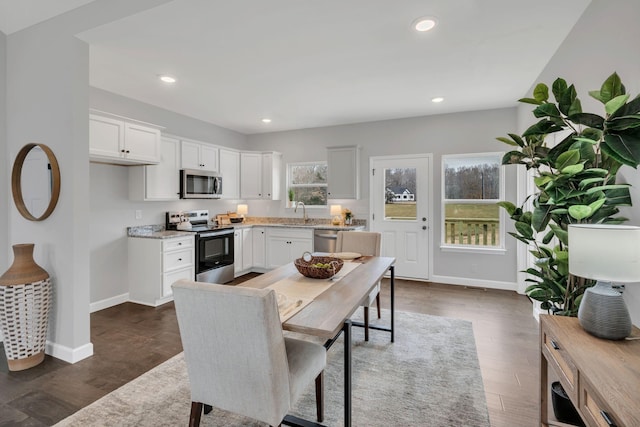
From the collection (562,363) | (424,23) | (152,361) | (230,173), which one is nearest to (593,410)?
(562,363)

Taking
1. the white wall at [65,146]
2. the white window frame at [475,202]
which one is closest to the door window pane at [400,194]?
the white window frame at [475,202]

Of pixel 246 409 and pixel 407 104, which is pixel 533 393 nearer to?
pixel 246 409

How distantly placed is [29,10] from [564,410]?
469cm

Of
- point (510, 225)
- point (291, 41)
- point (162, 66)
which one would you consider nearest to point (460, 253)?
point (510, 225)

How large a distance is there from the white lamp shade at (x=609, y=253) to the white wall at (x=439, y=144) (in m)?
3.54

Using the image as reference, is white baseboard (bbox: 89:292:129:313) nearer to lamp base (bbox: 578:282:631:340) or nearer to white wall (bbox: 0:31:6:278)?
white wall (bbox: 0:31:6:278)

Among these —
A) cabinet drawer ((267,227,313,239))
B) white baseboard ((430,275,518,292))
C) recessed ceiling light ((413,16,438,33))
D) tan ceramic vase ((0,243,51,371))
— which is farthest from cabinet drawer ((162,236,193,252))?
white baseboard ((430,275,518,292))

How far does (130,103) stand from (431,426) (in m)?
4.74

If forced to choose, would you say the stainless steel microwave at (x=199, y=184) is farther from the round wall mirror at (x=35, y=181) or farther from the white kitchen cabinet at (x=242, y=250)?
the round wall mirror at (x=35, y=181)

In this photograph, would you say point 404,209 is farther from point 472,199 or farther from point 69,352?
point 69,352

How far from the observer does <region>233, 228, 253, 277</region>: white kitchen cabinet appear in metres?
5.10

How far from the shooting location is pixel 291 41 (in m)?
2.61

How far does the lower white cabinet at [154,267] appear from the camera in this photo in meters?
3.86

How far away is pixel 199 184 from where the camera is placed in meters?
4.72
